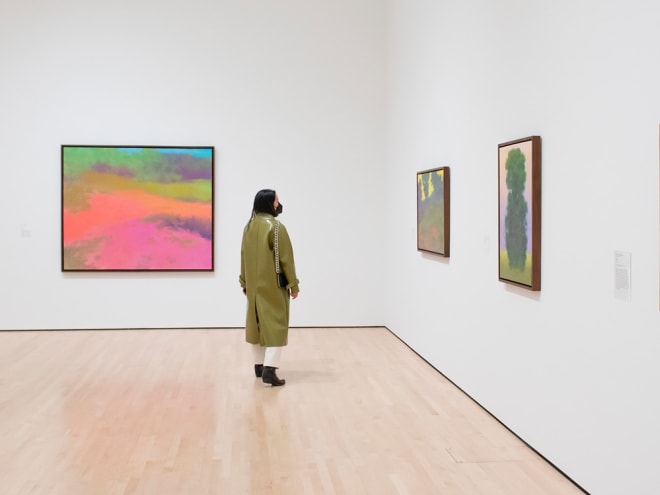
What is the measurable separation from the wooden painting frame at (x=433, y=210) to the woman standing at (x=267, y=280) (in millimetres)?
1422

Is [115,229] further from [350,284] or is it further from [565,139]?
[565,139]

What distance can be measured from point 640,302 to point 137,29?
8184 millimetres

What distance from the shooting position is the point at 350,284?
418 inches

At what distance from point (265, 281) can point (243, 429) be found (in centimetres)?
171

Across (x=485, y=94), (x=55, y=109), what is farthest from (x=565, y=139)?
(x=55, y=109)

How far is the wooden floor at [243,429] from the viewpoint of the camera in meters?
4.53

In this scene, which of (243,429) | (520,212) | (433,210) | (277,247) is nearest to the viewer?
(520,212)

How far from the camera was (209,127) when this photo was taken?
10.4 m

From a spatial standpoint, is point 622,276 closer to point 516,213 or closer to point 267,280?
point 516,213

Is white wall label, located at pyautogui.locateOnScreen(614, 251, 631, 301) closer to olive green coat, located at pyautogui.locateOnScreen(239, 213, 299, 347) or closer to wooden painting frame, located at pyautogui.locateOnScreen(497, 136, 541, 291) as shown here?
wooden painting frame, located at pyautogui.locateOnScreen(497, 136, 541, 291)

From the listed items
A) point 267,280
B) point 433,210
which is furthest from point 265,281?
point 433,210

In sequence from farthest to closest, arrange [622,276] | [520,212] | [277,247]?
[277,247], [520,212], [622,276]

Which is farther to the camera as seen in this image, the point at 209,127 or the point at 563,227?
the point at 209,127

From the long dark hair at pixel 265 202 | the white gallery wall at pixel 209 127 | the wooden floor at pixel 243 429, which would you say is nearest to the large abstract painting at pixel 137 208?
the white gallery wall at pixel 209 127
